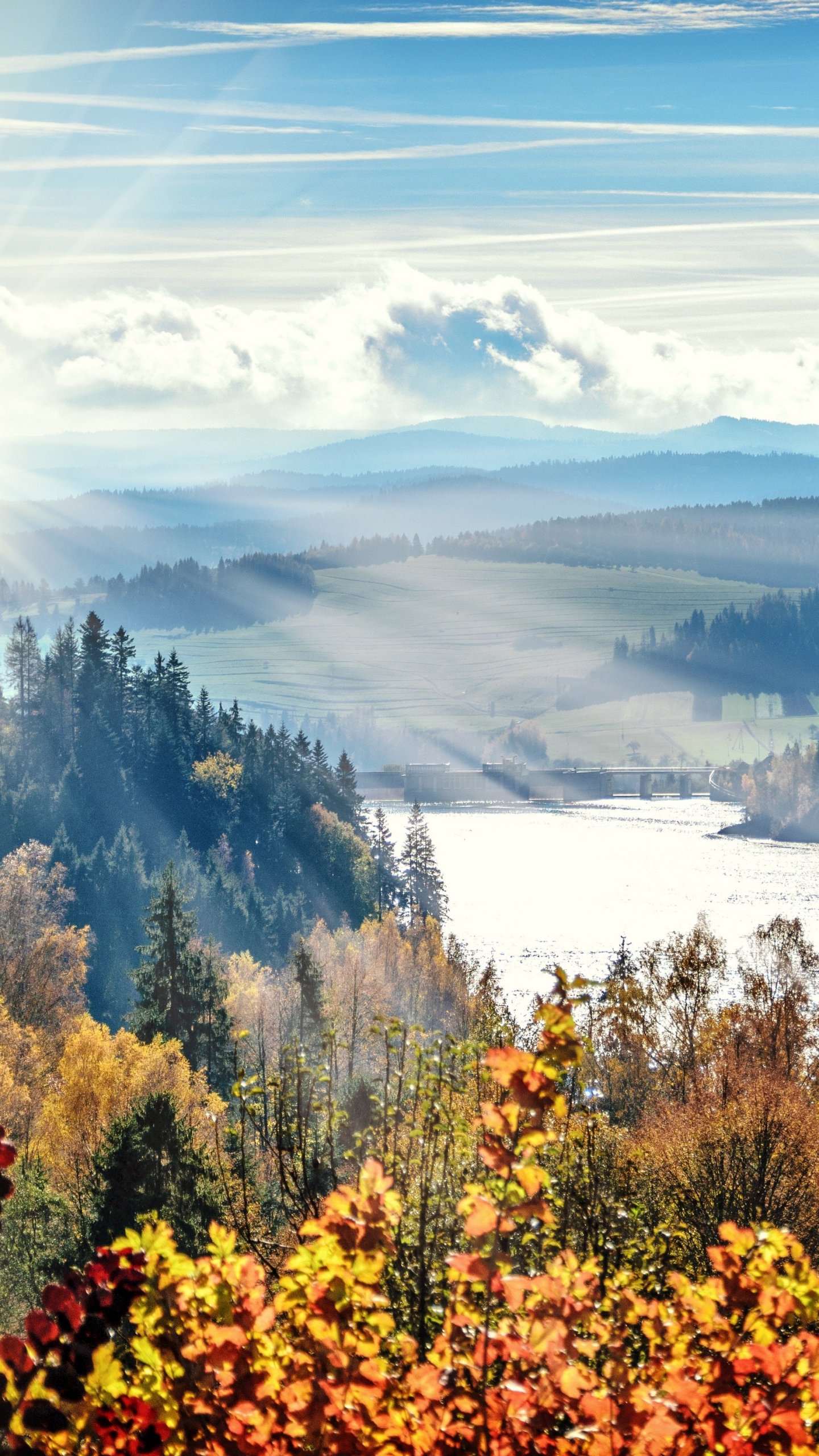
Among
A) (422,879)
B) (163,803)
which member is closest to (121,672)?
(163,803)

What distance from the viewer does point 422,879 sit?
12456 centimetres

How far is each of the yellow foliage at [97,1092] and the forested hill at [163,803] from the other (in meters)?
44.1

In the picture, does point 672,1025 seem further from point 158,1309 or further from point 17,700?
point 17,700

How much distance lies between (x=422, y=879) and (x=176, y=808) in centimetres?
2414

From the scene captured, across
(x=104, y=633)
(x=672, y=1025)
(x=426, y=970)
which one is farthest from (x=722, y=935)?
(x=104, y=633)

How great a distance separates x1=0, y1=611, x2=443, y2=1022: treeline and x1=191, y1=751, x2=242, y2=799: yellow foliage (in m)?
0.18

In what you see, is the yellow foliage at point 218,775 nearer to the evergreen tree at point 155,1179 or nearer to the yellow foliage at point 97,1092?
the yellow foliage at point 97,1092

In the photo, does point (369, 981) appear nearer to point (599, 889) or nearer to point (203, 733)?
point (203, 733)

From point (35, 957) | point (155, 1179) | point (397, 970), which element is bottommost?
point (397, 970)

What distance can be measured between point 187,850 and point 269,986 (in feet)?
98.5

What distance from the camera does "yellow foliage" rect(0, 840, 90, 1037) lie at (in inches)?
2660

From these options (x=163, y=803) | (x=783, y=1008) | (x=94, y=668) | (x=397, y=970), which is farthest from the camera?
(x=94, y=668)

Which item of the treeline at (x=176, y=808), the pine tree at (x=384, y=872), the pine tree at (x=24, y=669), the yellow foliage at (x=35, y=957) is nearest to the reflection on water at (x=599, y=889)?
the pine tree at (x=384, y=872)

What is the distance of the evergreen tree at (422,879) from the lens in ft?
404
